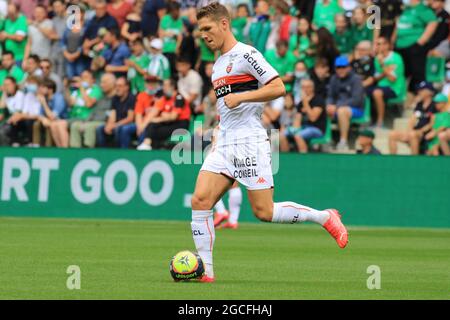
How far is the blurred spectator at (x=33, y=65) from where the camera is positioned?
26.2 meters

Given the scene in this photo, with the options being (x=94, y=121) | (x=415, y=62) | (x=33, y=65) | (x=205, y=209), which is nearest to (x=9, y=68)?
(x=33, y=65)

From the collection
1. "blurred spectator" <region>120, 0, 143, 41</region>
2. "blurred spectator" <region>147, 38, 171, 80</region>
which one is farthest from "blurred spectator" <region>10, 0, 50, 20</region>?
"blurred spectator" <region>147, 38, 171, 80</region>

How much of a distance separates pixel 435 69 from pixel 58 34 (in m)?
Answer: 8.67

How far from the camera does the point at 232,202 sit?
21.4 metres

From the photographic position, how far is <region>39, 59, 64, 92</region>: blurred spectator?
26000mm

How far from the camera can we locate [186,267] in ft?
37.5

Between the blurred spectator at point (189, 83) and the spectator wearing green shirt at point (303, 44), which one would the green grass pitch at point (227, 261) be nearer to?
the blurred spectator at point (189, 83)

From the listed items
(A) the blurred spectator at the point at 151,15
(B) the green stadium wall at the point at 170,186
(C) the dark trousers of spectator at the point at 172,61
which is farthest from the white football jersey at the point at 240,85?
(A) the blurred spectator at the point at 151,15

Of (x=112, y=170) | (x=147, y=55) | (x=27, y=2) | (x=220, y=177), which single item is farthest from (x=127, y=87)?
(x=220, y=177)

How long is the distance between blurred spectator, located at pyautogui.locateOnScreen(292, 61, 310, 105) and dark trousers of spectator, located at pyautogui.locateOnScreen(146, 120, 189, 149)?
2.31m

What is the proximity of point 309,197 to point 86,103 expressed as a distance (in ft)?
18.6

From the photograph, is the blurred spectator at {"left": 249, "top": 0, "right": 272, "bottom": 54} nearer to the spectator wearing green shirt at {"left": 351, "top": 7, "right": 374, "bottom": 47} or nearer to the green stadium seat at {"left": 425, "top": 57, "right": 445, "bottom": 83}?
the spectator wearing green shirt at {"left": 351, "top": 7, "right": 374, "bottom": 47}

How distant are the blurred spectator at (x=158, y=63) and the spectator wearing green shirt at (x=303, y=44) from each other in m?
2.69

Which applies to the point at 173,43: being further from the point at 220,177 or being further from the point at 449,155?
the point at 220,177
